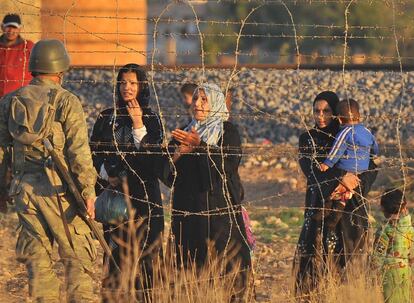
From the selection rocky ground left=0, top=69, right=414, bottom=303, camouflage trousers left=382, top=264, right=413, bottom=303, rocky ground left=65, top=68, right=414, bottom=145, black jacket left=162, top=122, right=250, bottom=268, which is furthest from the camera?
rocky ground left=65, top=68, right=414, bottom=145

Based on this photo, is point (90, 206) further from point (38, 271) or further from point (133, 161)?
point (133, 161)

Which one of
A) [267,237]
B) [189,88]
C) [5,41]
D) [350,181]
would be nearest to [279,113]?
[267,237]

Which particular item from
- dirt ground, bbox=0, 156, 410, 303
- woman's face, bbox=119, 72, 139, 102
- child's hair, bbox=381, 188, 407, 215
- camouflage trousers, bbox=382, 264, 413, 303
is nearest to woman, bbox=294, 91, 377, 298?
dirt ground, bbox=0, 156, 410, 303

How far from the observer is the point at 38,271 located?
242 inches

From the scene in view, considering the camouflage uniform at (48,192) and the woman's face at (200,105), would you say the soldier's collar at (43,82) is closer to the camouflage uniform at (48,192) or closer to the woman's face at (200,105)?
the camouflage uniform at (48,192)

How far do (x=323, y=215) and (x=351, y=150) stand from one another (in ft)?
1.34

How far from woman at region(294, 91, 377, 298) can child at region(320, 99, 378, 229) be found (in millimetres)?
47

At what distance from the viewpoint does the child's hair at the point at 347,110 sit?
7.25 meters

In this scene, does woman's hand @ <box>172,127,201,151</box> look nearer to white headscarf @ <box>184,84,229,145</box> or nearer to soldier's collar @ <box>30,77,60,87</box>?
white headscarf @ <box>184,84,229,145</box>

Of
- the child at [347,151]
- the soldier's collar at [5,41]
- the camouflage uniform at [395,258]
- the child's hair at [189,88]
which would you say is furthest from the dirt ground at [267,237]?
the soldier's collar at [5,41]

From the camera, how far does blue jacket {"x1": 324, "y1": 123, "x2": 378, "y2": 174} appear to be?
23.6 feet

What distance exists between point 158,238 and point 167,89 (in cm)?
1205

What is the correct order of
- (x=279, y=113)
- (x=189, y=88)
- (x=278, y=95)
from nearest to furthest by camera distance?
(x=189, y=88) → (x=279, y=113) → (x=278, y=95)

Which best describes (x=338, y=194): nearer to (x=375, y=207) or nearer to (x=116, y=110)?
(x=116, y=110)
